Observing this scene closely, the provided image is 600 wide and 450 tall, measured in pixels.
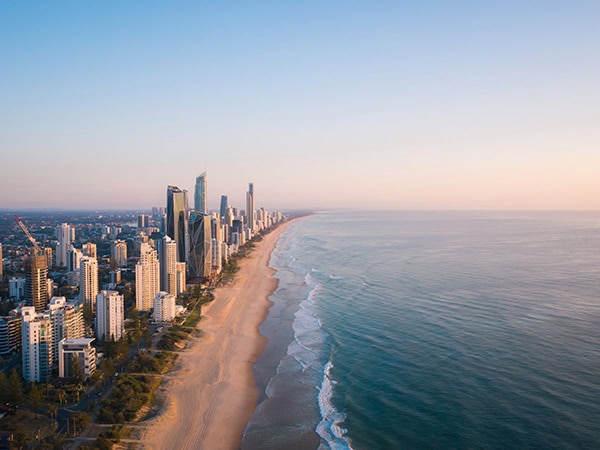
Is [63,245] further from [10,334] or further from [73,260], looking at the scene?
[10,334]

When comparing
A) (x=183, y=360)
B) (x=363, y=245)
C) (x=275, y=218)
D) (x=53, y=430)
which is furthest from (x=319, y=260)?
(x=275, y=218)

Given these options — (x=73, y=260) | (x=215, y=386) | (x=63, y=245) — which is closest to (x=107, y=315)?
(x=215, y=386)

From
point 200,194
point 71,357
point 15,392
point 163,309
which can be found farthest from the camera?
point 200,194

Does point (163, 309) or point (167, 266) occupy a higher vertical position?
point (167, 266)

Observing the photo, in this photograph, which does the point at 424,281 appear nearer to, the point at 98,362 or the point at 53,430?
the point at 98,362

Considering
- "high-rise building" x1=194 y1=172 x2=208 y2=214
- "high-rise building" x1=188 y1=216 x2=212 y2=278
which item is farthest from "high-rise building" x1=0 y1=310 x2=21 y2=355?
"high-rise building" x1=194 y1=172 x2=208 y2=214

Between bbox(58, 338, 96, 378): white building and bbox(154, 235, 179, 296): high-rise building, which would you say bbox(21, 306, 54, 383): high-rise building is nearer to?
bbox(58, 338, 96, 378): white building
